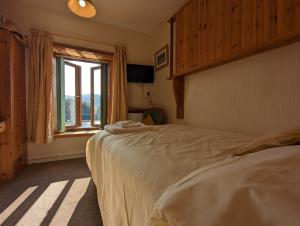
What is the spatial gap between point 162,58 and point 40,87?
2110mm

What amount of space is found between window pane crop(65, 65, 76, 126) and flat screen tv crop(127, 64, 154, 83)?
108 centimetres

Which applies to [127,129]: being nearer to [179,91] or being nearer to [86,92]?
[179,91]

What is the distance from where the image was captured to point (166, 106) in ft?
9.93

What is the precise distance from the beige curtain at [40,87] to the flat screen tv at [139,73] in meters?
1.37

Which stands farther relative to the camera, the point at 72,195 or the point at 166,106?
the point at 166,106

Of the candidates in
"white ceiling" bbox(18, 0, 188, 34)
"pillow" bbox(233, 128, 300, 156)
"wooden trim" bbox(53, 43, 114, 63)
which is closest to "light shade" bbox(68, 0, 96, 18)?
"white ceiling" bbox(18, 0, 188, 34)

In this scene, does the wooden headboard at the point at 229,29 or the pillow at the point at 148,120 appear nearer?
the wooden headboard at the point at 229,29

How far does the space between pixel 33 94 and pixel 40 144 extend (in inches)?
32.3

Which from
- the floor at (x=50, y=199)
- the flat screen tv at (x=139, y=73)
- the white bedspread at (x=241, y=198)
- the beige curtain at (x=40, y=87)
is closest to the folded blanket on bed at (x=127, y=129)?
the floor at (x=50, y=199)

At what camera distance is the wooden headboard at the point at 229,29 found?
116 centimetres

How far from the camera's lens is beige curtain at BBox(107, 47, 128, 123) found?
309cm

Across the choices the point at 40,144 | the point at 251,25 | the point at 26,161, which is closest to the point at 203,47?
the point at 251,25

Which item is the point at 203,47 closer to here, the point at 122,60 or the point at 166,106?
the point at 166,106

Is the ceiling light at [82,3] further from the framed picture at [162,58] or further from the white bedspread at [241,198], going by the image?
the white bedspread at [241,198]
